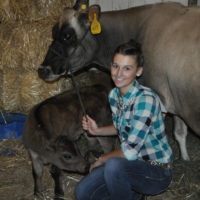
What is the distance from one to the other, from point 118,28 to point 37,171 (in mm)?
2161

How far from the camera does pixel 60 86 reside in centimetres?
629

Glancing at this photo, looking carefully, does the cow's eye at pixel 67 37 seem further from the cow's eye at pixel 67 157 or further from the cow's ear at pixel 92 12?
the cow's eye at pixel 67 157

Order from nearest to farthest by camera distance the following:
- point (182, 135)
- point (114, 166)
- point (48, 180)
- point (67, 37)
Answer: point (114, 166) → point (67, 37) → point (48, 180) → point (182, 135)

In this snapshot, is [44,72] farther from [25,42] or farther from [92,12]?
[25,42]

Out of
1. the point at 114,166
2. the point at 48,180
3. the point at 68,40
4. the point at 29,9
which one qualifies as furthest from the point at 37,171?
the point at 29,9

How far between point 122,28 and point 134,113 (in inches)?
79.1

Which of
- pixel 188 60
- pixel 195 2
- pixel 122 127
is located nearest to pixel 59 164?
pixel 122 127

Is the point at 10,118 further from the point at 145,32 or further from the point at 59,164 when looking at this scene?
the point at 145,32

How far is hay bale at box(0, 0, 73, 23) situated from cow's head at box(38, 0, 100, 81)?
5.12ft

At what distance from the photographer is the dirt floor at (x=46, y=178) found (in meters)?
4.46

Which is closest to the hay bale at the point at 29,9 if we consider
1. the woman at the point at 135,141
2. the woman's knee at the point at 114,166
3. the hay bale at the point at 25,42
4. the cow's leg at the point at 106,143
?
the hay bale at the point at 25,42

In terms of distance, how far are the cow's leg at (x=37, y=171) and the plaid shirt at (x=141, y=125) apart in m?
1.36

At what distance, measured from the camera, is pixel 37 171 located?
4.39 metres

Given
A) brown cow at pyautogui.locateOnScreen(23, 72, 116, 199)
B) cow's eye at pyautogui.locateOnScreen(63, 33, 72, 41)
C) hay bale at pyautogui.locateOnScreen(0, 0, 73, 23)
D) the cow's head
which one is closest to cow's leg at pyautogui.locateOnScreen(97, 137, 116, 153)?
brown cow at pyautogui.locateOnScreen(23, 72, 116, 199)
